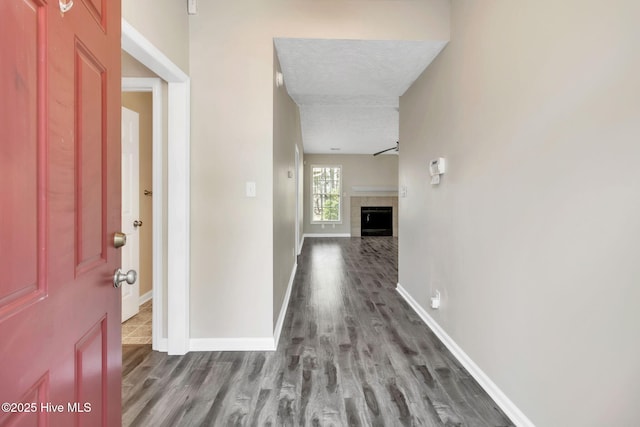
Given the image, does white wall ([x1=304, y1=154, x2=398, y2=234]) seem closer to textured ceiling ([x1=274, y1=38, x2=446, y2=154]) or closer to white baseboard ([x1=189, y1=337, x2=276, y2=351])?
textured ceiling ([x1=274, y1=38, x2=446, y2=154])

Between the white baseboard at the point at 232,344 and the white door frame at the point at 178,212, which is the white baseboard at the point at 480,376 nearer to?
the white baseboard at the point at 232,344

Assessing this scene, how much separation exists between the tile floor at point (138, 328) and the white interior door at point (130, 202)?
72 mm

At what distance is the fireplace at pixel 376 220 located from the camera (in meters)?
8.91

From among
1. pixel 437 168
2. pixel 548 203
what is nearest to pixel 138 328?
pixel 437 168

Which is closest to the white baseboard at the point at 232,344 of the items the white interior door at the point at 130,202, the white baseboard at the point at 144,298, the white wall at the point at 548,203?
the white interior door at the point at 130,202

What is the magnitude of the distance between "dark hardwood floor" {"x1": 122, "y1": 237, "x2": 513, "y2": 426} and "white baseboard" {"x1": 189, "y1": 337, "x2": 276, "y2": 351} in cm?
5

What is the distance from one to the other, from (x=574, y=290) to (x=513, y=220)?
45 cm

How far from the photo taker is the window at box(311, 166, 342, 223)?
8.76m

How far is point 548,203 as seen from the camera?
134 cm

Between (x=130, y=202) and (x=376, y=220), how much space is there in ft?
22.9

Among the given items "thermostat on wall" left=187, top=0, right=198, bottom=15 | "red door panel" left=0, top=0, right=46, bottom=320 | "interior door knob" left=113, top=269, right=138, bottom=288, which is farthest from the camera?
"thermostat on wall" left=187, top=0, right=198, bottom=15

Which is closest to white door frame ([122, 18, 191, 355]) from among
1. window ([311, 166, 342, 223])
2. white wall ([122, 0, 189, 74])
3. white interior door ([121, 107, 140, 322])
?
white wall ([122, 0, 189, 74])

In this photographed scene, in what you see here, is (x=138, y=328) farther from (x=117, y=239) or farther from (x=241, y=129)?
(x=117, y=239)

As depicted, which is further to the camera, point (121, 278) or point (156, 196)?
point (156, 196)
